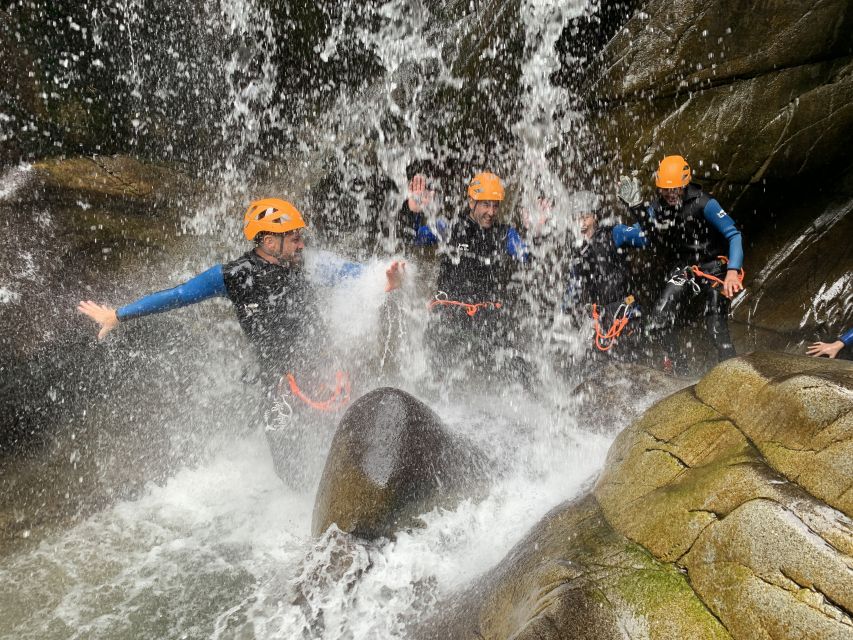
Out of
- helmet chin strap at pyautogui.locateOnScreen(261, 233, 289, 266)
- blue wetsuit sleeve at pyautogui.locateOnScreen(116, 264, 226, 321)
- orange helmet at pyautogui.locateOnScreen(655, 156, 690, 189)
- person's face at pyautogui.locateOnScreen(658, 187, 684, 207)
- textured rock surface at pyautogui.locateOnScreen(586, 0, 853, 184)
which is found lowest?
blue wetsuit sleeve at pyautogui.locateOnScreen(116, 264, 226, 321)

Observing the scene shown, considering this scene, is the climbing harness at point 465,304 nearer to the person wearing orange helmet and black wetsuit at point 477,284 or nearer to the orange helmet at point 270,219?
the person wearing orange helmet and black wetsuit at point 477,284

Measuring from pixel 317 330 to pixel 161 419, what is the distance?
2.44 meters

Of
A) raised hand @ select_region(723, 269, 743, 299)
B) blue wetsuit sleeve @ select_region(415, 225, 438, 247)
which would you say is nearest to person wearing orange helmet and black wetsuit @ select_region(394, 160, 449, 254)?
blue wetsuit sleeve @ select_region(415, 225, 438, 247)

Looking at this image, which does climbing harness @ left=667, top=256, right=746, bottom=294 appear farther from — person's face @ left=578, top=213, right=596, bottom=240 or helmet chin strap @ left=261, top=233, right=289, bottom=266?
helmet chin strap @ left=261, top=233, right=289, bottom=266

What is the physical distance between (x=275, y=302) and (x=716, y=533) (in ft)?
14.1

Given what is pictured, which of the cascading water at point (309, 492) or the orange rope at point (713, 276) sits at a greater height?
the orange rope at point (713, 276)

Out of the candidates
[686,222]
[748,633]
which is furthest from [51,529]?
[686,222]

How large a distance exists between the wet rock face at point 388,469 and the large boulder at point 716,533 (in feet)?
3.88

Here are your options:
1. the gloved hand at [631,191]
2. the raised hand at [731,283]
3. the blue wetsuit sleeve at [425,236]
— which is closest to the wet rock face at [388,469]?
the blue wetsuit sleeve at [425,236]

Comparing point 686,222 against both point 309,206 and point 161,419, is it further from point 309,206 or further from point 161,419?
point 161,419

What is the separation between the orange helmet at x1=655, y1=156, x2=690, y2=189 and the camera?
6.97m

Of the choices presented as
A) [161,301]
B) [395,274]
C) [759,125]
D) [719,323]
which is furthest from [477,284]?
[759,125]

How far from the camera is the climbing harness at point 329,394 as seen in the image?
18.6 feet

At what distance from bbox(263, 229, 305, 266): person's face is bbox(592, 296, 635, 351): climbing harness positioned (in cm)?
443
